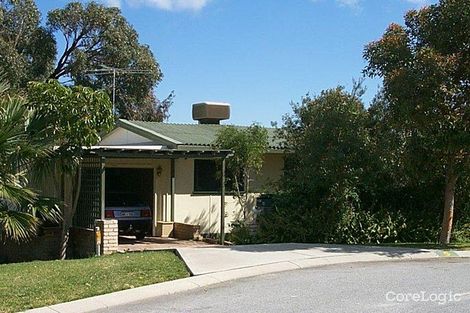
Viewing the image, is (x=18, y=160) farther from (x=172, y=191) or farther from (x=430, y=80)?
(x=430, y=80)

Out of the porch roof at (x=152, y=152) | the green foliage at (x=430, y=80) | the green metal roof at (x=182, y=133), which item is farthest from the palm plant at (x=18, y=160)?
the green foliage at (x=430, y=80)

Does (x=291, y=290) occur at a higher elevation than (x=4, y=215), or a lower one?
lower

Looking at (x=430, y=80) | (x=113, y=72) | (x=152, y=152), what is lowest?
(x=152, y=152)

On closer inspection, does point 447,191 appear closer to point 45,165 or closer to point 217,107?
point 45,165

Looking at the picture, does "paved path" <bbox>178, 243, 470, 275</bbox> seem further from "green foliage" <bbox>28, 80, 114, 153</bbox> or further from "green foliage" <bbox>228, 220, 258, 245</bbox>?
"green foliage" <bbox>28, 80, 114, 153</bbox>

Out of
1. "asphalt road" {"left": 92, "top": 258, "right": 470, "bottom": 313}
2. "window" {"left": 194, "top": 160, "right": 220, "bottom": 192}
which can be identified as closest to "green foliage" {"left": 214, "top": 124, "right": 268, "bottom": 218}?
"window" {"left": 194, "top": 160, "right": 220, "bottom": 192}

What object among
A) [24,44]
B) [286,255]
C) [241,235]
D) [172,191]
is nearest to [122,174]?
[172,191]

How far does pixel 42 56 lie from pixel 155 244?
1755cm

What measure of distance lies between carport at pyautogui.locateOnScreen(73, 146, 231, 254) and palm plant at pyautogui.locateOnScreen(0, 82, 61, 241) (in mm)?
2183

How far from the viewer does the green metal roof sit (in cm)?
1956

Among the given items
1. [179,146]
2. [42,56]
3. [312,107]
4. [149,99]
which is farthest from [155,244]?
[149,99]

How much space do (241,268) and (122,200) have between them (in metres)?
8.51

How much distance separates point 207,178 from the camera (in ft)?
68.5

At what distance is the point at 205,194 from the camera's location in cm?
2078
